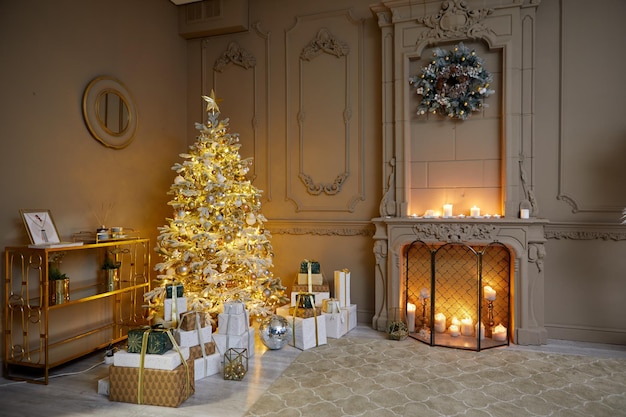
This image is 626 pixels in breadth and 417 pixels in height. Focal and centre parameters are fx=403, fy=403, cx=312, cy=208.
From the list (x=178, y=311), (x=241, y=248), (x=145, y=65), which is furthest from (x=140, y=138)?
(x=178, y=311)

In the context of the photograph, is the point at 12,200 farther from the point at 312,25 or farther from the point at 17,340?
the point at 312,25

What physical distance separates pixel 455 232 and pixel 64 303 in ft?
11.9

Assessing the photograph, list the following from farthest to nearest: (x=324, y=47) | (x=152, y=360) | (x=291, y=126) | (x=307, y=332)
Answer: (x=291, y=126)
(x=324, y=47)
(x=307, y=332)
(x=152, y=360)

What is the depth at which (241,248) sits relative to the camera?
3973 mm

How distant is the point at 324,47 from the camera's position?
490 cm

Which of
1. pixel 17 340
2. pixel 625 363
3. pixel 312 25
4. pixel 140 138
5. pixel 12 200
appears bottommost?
pixel 625 363

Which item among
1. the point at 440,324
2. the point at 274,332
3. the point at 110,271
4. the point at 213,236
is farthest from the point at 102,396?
the point at 440,324

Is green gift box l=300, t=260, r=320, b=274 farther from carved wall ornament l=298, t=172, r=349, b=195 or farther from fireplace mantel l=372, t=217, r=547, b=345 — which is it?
fireplace mantel l=372, t=217, r=547, b=345

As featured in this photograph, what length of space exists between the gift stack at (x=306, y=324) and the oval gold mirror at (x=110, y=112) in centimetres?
252

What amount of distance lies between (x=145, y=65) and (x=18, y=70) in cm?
160

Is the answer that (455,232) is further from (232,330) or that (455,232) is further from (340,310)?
(232,330)

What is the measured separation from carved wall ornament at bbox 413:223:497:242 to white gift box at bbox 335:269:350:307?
91 cm

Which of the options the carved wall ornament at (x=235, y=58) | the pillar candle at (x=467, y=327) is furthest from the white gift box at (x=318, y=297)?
the carved wall ornament at (x=235, y=58)

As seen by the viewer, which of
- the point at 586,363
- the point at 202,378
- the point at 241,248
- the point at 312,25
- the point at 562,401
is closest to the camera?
the point at 562,401
